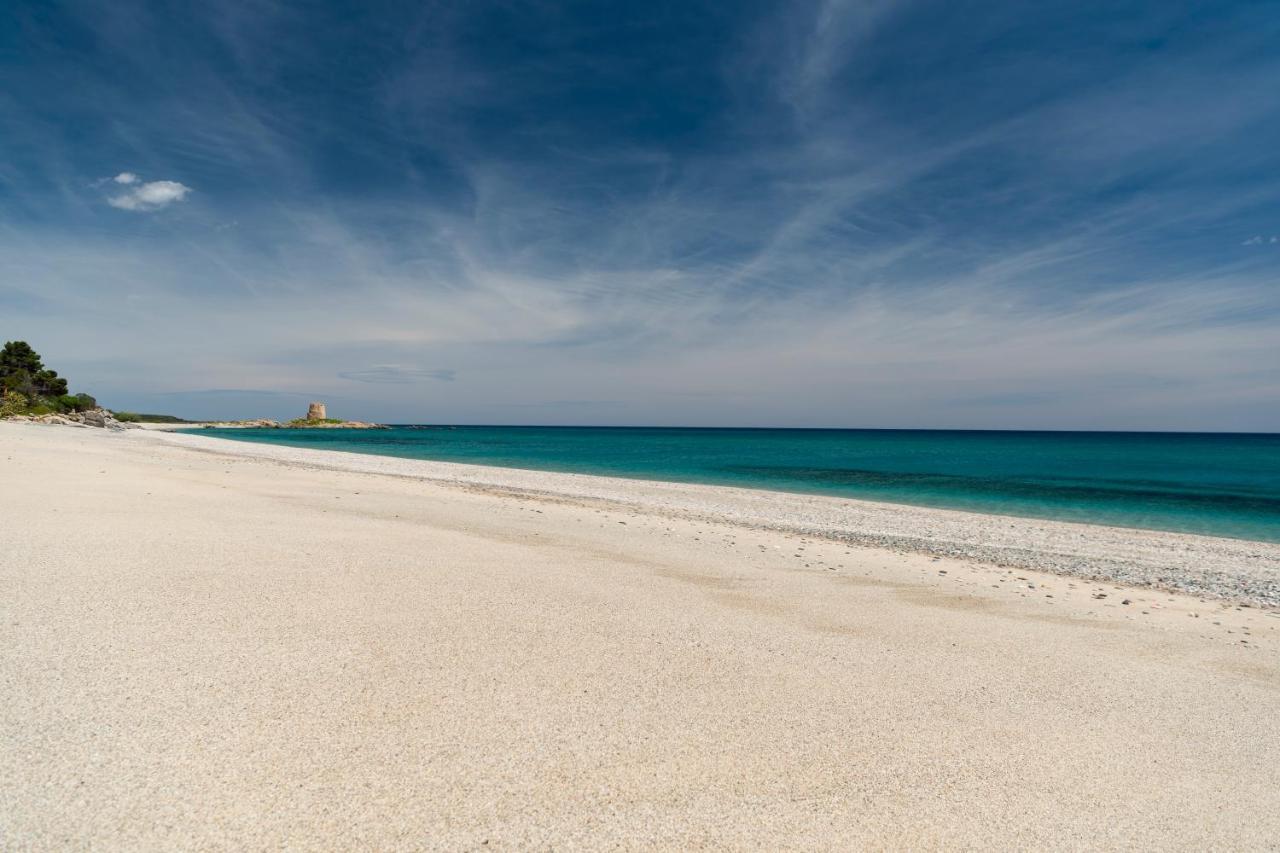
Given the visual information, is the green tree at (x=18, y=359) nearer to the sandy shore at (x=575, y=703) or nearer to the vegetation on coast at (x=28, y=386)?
the vegetation on coast at (x=28, y=386)

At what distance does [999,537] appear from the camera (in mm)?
18156

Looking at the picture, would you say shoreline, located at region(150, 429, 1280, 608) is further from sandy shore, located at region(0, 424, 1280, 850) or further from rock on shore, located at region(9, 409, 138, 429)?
rock on shore, located at region(9, 409, 138, 429)

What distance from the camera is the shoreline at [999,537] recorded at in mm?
13039

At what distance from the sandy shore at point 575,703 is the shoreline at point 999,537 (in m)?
4.17

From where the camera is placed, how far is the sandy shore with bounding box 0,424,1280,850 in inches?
123

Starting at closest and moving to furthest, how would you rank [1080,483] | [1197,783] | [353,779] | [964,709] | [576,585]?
[353,779] < [1197,783] < [964,709] < [576,585] < [1080,483]

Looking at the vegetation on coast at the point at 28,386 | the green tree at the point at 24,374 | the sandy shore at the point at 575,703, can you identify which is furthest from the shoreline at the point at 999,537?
the green tree at the point at 24,374

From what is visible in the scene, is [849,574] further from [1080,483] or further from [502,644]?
[1080,483]

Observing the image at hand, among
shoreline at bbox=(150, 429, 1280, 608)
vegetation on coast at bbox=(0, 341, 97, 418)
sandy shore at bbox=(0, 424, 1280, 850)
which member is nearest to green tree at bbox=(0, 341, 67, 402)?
vegetation on coast at bbox=(0, 341, 97, 418)

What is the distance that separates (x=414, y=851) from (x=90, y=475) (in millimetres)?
16599

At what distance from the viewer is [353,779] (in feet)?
10.7

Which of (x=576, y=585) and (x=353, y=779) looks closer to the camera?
(x=353, y=779)

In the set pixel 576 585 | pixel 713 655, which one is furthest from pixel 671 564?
pixel 713 655

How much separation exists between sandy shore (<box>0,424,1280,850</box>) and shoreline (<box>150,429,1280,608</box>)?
4.17 m
